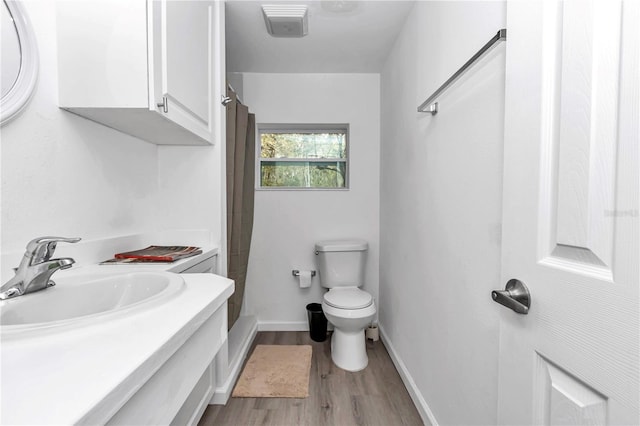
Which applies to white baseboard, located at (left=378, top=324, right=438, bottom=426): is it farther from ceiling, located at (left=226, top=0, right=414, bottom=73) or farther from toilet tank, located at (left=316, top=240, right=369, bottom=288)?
ceiling, located at (left=226, top=0, right=414, bottom=73)

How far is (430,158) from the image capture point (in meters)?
1.29

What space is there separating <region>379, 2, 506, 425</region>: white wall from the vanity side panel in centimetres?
118

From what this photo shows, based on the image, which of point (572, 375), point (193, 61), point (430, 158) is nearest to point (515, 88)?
point (572, 375)

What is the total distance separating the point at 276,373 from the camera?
166cm

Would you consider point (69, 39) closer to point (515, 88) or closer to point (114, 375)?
point (114, 375)

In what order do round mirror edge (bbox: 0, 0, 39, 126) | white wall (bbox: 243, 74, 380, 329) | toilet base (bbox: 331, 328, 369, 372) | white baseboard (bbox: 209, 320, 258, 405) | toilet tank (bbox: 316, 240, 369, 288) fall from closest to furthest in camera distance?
round mirror edge (bbox: 0, 0, 39, 126), white baseboard (bbox: 209, 320, 258, 405), toilet base (bbox: 331, 328, 369, 372), toilet tank (bbox: 316, 240, 369, 288), white wall (bbox: 243, 74, 380, 329)

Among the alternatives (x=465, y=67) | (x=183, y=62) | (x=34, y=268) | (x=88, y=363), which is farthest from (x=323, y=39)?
(x=88, y=363)

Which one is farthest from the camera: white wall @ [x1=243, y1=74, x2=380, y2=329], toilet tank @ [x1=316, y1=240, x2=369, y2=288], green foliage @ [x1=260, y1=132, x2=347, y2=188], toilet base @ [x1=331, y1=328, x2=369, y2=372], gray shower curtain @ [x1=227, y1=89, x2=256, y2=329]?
green foliage @ [x1=260, y1=132, x2=347, y2=188]

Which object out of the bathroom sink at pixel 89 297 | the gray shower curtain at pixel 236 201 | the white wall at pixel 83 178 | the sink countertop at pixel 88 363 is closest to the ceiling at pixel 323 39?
the gray shower curtain at pixel 236 201

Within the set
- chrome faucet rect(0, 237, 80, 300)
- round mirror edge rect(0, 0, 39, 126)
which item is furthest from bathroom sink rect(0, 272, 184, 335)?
round mirror edge rect(0, 0, 39, 126)

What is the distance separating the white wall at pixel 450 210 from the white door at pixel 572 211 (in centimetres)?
27

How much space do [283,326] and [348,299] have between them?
0.83m

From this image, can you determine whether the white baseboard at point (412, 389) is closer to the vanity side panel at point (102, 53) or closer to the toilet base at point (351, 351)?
the toilet base at point (351, 351)

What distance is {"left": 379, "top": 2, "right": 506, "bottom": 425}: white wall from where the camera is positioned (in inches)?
33.8
